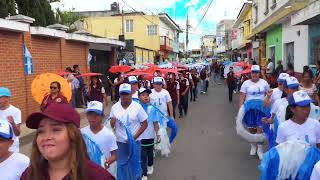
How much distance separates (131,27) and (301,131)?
5113 cm

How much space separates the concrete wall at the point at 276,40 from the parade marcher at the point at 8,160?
83.4 feet

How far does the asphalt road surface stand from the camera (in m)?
8.72

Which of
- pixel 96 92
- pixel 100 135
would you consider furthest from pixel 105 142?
pixel 96 92

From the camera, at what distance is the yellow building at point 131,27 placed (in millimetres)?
54969

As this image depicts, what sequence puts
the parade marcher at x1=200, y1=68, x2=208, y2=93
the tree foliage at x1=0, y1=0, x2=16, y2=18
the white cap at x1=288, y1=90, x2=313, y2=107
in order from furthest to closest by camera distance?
the parade marcher at x1=200, y1=68, x2=208, y2=93, the tree foliage at x1=0, y1=0, x2=16, y2=18, the white cap at x1=288, y1=90, x2=313, y2=107

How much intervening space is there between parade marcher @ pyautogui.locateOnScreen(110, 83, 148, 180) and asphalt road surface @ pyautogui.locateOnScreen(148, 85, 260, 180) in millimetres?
1642

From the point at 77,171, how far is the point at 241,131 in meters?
7.68

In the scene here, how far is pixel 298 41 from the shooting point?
23000 mm

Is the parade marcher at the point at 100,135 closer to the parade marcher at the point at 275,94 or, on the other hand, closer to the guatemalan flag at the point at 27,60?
the parade marcher at the point at 275,94

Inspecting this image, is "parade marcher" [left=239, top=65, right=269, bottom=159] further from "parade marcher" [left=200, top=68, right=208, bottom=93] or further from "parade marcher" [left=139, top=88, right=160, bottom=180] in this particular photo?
"parade marcher" [left=200, top=68, right=208, bottom=93]

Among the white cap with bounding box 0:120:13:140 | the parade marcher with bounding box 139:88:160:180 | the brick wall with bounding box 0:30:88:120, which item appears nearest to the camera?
the white cap with bounding box 0:120:13:140

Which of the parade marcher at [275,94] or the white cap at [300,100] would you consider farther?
the parade marcher at [275,94]

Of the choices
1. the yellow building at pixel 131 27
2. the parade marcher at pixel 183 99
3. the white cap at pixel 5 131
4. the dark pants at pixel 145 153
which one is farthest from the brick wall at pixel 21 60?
the yellow building at pixel 131 27

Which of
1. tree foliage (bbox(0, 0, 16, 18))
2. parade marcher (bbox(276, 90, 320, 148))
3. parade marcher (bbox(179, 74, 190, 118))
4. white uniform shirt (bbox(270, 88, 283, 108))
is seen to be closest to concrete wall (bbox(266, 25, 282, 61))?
parade marcher (bbox(179, 74, 190, 118))
